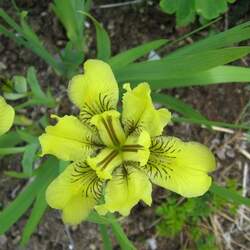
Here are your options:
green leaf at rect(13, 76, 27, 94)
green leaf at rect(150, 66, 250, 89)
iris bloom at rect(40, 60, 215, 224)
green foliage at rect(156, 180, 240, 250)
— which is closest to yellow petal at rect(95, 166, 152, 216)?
iris bloom at rect(40, 60, 215, 224)

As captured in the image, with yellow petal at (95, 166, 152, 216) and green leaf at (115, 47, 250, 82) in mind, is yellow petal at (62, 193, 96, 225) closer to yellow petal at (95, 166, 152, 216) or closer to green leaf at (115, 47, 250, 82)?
yellow petal at (95, 166, 152, 216)

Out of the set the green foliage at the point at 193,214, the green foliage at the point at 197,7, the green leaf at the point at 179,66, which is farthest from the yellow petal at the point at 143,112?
the green foliage at the point at 193,214

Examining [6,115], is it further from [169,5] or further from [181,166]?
[169,5]

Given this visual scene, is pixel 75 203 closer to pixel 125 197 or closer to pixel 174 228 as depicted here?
pixel 125 197

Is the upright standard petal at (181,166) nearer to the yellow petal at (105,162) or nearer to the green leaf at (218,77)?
the yellow petal at (105,162)

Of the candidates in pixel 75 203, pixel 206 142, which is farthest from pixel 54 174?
pixel 206 142
